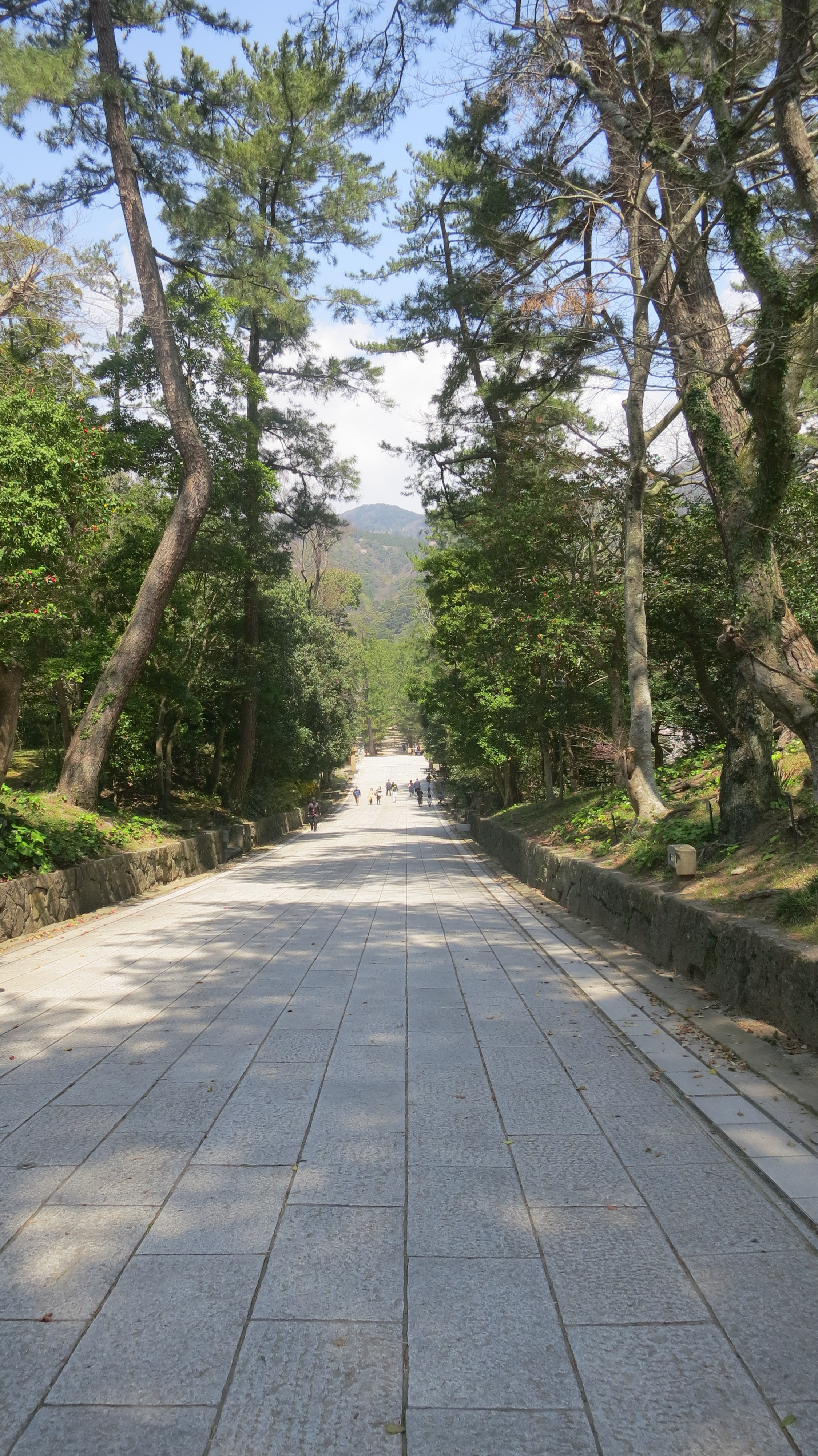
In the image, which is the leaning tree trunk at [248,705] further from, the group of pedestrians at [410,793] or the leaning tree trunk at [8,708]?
the group of pedestrians at [410,793]

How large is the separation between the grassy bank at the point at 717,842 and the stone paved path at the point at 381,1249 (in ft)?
4.90

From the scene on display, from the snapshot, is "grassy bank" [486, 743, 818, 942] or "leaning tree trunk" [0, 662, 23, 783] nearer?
"grassy bank" [486, 743, 818, 942]

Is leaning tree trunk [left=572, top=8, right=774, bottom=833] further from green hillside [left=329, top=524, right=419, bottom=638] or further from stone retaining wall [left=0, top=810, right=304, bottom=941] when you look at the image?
green hillside [left=329, top=524, right=419, bottom=638]

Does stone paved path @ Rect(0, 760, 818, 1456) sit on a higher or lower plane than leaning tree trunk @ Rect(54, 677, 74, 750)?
lower

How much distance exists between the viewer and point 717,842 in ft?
27.3

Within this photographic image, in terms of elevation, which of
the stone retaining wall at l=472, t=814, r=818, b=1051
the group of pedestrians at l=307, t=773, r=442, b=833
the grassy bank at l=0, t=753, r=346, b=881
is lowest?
the stone retaining wall at l=472, t=814, r=818, b=1051

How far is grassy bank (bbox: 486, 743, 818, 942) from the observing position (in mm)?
6160

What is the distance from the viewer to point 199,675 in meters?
21.1

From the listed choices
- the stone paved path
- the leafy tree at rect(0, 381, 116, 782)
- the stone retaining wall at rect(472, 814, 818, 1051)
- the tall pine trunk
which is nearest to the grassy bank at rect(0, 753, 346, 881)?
the leafy tree at rect(0, 381, 116, 782)

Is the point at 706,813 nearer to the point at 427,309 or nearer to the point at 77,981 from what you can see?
the point at 77,981

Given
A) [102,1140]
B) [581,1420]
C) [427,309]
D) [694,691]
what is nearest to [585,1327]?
[581,1420]

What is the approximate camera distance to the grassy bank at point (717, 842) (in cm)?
616

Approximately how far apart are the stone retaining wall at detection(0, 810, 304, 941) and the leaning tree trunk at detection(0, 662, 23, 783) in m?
2.18

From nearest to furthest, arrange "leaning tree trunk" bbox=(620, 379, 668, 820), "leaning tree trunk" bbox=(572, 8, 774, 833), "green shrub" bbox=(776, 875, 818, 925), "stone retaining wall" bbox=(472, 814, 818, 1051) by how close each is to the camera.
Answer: "stone retaining wall" bbox=(472, 814, 818, 1051) → "green shrub" bbox=(776, 875, 818, 925) → "leaning tree trunk" bbox=(572, 8, 774, 833) → "leaning tree trunk" bbox=(620, 379, 668, 820)
